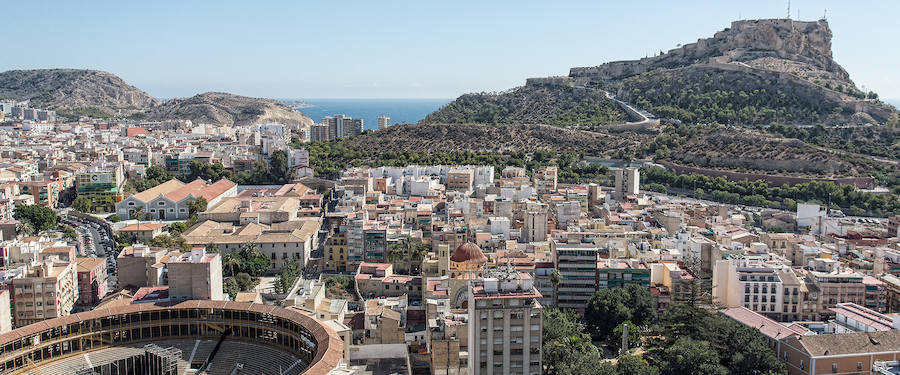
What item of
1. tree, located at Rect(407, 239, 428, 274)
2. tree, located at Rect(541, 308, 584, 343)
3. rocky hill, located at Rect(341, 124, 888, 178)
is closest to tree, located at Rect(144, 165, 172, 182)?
rocky hill, located at Rect(341, 124, 888, 178)

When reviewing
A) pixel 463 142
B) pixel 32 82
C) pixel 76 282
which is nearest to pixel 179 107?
pixel 32 82

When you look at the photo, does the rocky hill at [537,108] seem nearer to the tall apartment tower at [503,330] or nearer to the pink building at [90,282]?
the pink building at [90,282]

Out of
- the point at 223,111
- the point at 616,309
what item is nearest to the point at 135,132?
the point at 223,111

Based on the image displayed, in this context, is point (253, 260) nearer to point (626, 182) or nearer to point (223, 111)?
point (626, 182)

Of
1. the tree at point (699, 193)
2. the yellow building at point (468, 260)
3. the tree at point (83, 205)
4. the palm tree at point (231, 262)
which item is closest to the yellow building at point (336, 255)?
the palm tree at point (231, 262)

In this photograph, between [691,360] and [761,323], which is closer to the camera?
[691,360]

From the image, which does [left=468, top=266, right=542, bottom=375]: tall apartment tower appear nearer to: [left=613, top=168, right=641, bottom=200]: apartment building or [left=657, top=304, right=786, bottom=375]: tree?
[left=657, top=304, right=786, bottom=375]: tree
